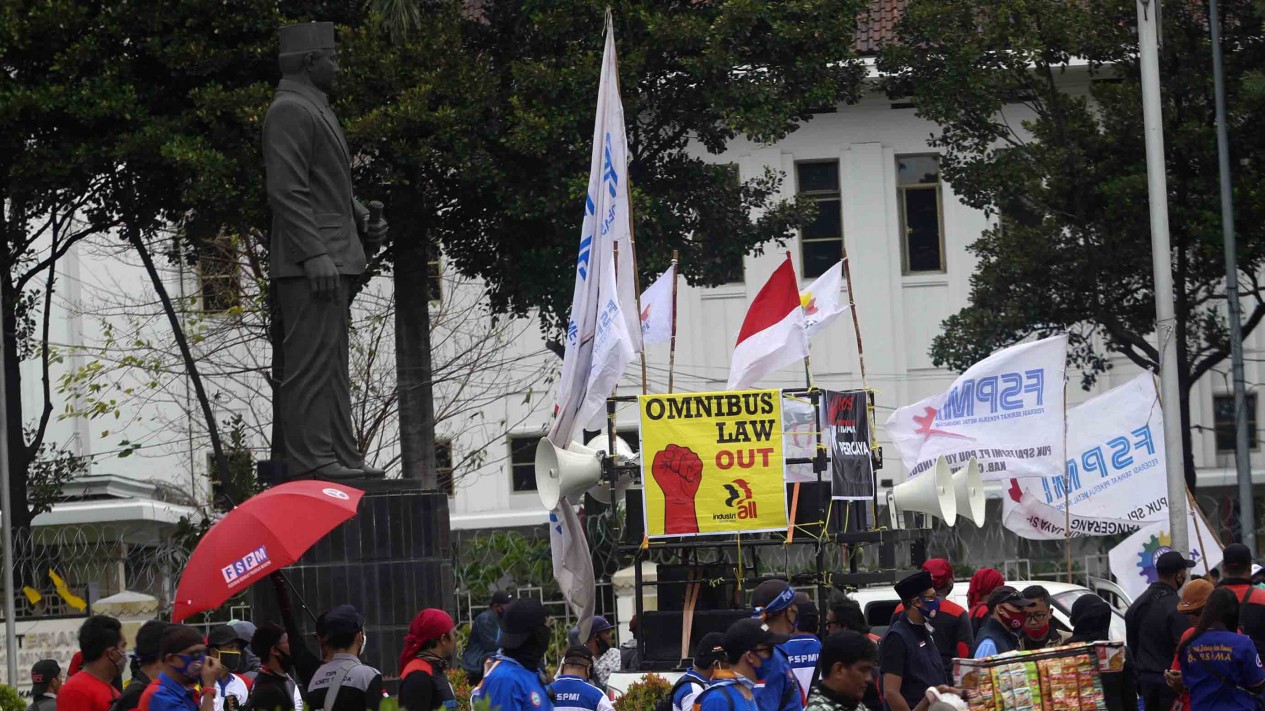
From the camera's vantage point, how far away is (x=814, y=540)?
43.5 feet

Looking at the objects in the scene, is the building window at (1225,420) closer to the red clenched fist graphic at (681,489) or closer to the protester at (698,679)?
the red clenched fist graphic at (681,489)

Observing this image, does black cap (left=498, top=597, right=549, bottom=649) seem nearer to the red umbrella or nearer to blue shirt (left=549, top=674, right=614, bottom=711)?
blue shirt (left=549, top=674, right=614, bottom=711)

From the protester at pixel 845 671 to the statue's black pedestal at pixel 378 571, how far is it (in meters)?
5.84

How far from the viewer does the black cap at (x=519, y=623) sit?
289 inches

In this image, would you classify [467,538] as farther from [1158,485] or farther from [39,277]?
[1158,485]

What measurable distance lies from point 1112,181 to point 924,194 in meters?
12.6

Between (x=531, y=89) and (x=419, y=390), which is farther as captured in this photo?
(x=419, y=390)

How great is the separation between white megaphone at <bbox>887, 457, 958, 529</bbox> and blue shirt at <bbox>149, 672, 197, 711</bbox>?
7.94 meters

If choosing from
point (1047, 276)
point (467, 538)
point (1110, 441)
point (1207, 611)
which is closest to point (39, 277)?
point (467, 538)

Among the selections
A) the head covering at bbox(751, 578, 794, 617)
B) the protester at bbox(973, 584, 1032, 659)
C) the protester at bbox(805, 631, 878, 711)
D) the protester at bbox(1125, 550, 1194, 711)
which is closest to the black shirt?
the protester at bbox(1125, 550, 1194, 711)

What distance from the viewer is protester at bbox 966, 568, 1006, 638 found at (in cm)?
1066

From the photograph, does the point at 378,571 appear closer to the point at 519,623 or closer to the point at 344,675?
the point at 344,675

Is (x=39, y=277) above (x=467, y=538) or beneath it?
above

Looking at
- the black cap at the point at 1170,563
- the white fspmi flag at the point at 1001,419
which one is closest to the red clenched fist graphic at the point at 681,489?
the black cap at the point at 1170,563
